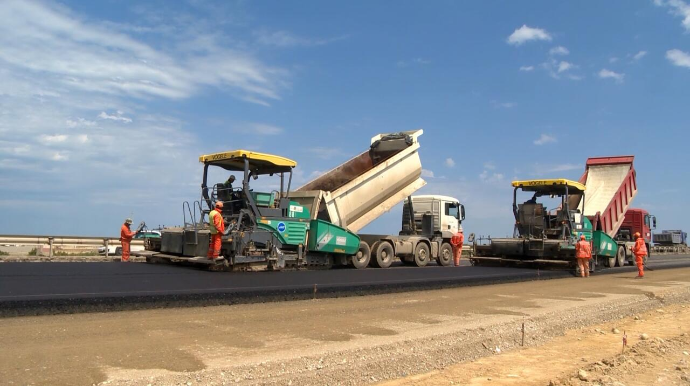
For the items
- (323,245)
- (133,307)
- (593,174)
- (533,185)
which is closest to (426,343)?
(133,307)

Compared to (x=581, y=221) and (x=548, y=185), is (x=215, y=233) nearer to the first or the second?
(x=548, y=185)

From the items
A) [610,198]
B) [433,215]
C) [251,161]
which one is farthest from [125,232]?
[610,198]

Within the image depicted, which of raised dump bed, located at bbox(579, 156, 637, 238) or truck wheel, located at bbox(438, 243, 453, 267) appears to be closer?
truck wheel, located at bbox(438, 243, 453, 267)

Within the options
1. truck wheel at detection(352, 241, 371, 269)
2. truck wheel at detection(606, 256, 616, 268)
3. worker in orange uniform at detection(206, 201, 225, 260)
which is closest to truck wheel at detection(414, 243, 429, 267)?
truck wheel at detection(352, 241, 371, 269)

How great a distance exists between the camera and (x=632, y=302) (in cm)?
983

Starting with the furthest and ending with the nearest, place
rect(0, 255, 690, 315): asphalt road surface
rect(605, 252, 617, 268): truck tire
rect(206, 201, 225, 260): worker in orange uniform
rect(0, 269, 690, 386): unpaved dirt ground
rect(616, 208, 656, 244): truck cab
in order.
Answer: rect(616, 208, 656, 244): truck cab, rect(605, 252, 617, 268): truck tire, rect(206, 201, 225, 260): worker in orange uniform, rect(0, 255, 690, 315): asphalt road surface, rect(0, 269, 690, 386): unpaved dirt ground

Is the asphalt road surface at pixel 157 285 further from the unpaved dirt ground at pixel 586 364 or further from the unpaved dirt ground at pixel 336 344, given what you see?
the unpaved dirt ground at pixel 586 364

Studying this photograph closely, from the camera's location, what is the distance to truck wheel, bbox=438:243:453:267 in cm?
1705

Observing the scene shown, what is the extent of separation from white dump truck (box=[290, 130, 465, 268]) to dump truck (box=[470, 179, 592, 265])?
1.63 metres

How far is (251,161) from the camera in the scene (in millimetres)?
11367

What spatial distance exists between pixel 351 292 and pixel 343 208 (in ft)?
15.8

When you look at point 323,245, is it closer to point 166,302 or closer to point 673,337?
point 166,302

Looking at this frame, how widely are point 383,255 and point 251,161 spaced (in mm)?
5216

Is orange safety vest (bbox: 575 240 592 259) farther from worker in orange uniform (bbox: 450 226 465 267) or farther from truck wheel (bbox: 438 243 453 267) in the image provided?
truck wheel (bbox: 438 243 453 267)
